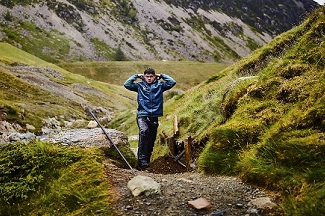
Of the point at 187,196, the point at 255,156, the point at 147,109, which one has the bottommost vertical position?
the point at 147,109

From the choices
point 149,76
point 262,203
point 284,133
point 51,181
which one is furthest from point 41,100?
point 262,203

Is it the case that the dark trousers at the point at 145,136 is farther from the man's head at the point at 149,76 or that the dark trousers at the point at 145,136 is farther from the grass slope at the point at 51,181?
the grass slope at the point at 51,181

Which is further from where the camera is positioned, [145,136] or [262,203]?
[145,136]

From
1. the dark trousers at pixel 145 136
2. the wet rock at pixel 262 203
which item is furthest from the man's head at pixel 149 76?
the wet rock at pixel 262 203

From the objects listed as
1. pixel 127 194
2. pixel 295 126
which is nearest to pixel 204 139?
pixel 295 126

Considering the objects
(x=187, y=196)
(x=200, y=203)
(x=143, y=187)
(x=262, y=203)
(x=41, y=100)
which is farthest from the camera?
(x=41, y=100)

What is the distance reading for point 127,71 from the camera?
133875 millimetres

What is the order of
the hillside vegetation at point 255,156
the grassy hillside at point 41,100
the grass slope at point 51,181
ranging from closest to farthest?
the hillside vegetation at point 255,156 → the grass slope at point 51,181 → the grassy hillside at point 41,100

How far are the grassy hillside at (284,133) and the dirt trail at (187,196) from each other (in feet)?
1.45

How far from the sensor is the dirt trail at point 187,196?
252 inches

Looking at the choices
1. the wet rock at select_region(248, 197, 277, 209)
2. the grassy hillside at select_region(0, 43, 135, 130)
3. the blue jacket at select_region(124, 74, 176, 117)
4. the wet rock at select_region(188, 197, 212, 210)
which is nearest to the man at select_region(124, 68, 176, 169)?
the blue jacket at select_region(124, 74, 176, 117)

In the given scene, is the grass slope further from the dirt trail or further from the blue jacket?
the blue jacket

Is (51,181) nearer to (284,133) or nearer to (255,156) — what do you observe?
(255,156)

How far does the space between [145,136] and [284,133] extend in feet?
24.4
